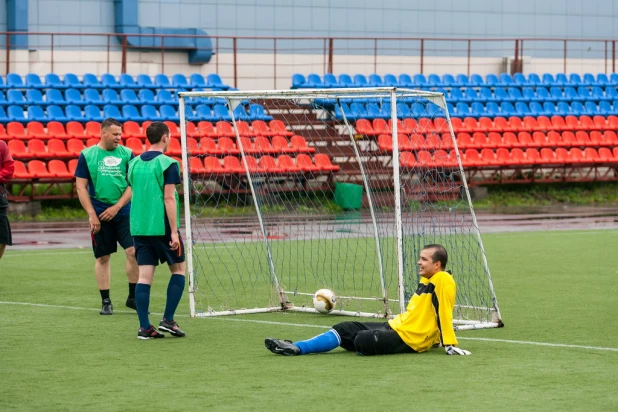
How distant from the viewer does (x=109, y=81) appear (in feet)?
90.0

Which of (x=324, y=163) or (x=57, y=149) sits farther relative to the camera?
(x=324, y=163)

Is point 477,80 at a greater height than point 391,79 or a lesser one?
greater

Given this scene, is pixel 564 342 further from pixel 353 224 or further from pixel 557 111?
pixel 557 111

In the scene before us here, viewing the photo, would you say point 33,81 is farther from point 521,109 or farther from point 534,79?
point 534,79

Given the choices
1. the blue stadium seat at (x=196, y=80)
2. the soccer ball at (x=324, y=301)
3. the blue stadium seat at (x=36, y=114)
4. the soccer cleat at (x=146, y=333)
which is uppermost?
the blue stadium seat at (x=196, y=80)

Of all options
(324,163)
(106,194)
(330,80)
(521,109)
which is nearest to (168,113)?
(324,163)

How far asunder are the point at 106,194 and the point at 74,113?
52.9ft

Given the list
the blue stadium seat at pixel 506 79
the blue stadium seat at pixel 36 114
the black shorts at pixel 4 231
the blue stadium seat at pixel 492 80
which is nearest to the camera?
the black shorts at pixel 4 231

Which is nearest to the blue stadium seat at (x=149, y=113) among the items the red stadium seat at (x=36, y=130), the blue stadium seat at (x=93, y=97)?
the blue stadium seat at (x=93, y=97)

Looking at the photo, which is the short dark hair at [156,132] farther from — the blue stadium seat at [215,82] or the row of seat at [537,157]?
the row of seat at [537,157]

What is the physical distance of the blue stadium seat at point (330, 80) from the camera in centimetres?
2900

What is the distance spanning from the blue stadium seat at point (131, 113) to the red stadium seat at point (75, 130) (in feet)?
4.32

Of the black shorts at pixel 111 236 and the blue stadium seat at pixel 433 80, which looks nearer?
the black shorts at pixel 111 236

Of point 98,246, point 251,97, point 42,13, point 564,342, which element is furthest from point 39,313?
point 42,13
